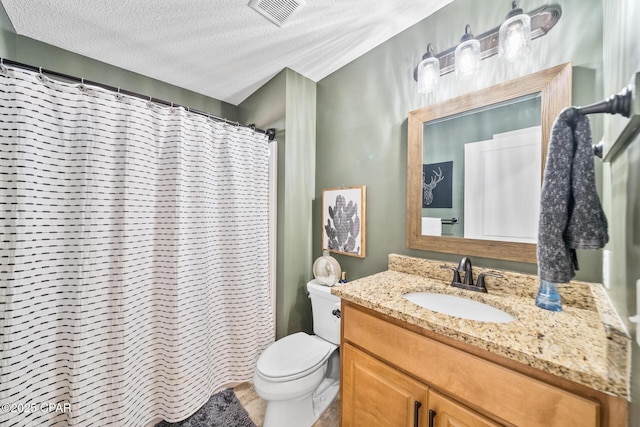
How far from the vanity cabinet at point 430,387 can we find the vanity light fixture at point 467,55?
1.20 meters

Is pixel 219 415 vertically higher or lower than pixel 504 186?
lower

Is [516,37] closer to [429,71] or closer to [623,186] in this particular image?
[429,71]

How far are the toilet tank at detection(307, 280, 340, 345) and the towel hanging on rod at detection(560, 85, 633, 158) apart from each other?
133 centimetres

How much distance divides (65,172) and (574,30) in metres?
2.34

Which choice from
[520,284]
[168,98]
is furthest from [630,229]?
[168,98]

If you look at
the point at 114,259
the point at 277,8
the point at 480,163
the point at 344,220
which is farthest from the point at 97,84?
the point at 480,163

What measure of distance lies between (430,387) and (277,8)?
1876mm

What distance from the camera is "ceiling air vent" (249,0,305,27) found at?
1214 millimetres

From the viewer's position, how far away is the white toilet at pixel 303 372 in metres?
1.23

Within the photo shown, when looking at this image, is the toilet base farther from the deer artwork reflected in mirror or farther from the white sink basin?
the deer artwork reflected in mirror

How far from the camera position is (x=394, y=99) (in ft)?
4.81

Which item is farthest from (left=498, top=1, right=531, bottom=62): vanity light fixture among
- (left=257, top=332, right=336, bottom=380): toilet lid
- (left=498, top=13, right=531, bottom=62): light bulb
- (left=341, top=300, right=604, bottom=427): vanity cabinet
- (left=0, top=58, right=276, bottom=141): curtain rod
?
(left=257, top=332, right=336, bottom=380): toilet lid

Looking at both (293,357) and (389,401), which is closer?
(389,401)

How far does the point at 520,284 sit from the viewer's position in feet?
3.22
